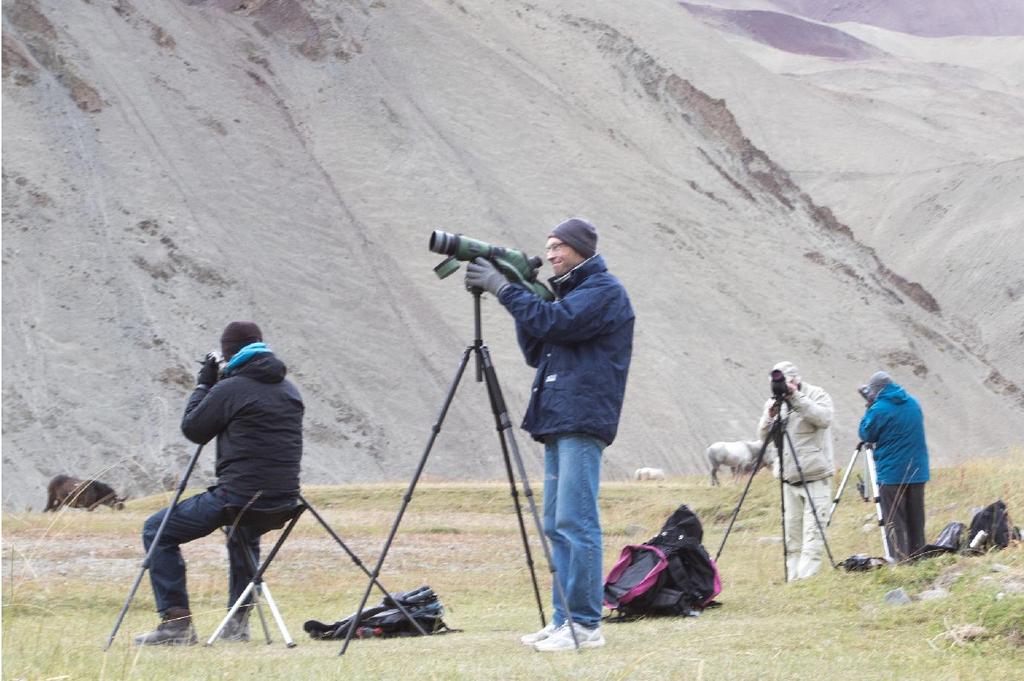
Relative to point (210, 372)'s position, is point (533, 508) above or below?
below

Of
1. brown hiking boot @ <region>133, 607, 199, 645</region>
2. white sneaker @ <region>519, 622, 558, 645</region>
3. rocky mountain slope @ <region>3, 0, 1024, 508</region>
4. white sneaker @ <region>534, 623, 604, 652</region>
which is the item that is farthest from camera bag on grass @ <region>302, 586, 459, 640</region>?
rocky mountain slope @ <region>3, 0, 1024, 508</region>

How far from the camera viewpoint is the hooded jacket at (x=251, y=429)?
26.4 ft

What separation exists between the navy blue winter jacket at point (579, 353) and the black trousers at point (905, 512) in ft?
15.2

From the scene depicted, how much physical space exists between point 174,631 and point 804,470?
6.13 metres

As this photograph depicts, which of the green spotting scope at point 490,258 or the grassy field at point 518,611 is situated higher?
the green spotting scope at point 490,258

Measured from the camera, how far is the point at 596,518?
24.4 ft

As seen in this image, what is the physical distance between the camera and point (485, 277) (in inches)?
286

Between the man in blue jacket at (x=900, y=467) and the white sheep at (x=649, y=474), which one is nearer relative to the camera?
the man in blue jacket at (x=900, y=467)

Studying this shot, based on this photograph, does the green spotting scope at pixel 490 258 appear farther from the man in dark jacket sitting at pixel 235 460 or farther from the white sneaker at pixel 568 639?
the white sneaker at pixel 568 639

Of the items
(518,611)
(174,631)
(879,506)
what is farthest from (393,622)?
(879,506)

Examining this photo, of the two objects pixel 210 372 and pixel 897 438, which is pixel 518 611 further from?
pixel 897 438

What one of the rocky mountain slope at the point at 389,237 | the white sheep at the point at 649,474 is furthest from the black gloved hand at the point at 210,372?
the white sheep at the point at 649,474

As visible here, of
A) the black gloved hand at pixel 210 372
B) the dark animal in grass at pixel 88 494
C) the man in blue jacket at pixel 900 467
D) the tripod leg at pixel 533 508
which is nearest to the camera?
the tripod leg at pixel 533 508

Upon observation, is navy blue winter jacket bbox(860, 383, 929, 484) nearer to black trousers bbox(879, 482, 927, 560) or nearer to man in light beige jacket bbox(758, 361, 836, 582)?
black trousers bbox(879, 482, 927, 560)
